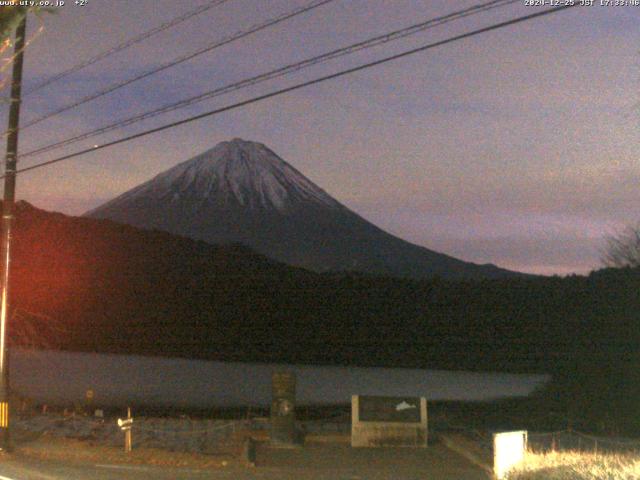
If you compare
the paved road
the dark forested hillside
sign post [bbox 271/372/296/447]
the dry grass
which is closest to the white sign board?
the dry grass

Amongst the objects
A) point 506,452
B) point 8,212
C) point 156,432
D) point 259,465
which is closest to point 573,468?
point 506,452

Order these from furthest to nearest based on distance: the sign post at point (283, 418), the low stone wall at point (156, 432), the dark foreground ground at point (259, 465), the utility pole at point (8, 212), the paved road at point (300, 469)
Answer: the low stone wall at point (156, 432) → the sign post at point (283, 418) → the utility pole at point (8, 212) → the dark foreground ground at point (259, 465) → the paved road at point (300, 469)

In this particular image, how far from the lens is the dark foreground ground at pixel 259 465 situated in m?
15.9

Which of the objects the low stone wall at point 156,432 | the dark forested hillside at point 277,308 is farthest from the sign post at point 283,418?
the dark forested hillside at point 277,308

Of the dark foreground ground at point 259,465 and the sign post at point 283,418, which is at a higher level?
the sign post at point 283,418

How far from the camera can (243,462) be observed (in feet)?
59.7

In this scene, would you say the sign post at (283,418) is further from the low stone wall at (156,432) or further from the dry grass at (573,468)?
the dry grass at (573,468)

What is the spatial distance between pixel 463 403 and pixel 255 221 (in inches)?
5646

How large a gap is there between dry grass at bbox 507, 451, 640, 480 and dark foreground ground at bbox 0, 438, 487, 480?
3.24 metres

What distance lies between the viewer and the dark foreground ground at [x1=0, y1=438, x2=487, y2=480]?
52.1 ft

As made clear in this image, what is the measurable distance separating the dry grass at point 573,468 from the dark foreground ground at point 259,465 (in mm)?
3244

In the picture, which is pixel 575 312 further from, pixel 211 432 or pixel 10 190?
pixel 10 190

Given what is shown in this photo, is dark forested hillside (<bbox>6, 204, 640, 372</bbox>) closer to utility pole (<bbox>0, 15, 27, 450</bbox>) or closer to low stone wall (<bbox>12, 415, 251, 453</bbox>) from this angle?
low stone wall (<bbox>12, 415, 251, 453</bbox>)

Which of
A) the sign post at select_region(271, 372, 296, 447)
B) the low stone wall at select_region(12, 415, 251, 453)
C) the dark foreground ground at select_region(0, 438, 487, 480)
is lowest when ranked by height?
the low stone wall at select_region(12, 415, 251, 453)
